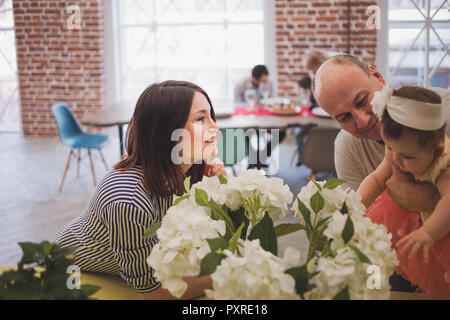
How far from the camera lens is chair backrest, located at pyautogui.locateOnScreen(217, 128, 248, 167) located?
4.59 m

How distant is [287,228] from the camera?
4.06ft

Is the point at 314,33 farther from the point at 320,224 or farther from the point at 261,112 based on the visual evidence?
the point at 320,224

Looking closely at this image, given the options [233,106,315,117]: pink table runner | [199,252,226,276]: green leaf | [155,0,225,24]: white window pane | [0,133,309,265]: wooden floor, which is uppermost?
[155,0,225,24]: white window pane

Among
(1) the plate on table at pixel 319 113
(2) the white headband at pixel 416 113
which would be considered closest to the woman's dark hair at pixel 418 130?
(2) the white headband at pixel 416 113

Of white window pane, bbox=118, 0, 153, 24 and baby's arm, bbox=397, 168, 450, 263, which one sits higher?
white window pane, bbox=118, 0, 153, 24

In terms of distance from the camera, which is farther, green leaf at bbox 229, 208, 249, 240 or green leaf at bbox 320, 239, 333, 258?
green leaf at bbox 229, 208, 249, 240

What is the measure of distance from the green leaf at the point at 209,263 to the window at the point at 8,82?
7.86m

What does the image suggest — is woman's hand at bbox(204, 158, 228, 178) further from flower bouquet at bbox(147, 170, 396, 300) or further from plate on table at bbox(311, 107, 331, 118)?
plate on table at bbox(311, 107, 331, 118)

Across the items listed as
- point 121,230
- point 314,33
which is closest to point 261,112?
point 314,33

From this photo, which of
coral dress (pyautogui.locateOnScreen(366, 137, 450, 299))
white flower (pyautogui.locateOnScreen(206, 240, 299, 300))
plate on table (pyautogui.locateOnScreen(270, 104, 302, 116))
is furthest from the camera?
plate on table (pyautogui.locateOnScreen(270, 104, 302, 116))

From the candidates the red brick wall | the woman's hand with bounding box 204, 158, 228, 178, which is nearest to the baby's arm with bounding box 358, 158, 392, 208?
the woman's hand with bounding box 204, 158, 228, 178

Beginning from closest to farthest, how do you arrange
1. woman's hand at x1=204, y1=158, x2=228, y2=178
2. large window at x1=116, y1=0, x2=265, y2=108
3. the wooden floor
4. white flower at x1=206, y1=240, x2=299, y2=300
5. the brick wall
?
1. white flower at x1=206, y1=240, x2=299, y2=300
2. woman's hand at x1=204, y1=158, x2=228, y2=178
3. the wooden floor
4. the brick wall
5. large window at x1=116, y1=0, x2=265, y2=108

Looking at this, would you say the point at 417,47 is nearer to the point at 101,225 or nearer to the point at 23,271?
the point at 101,225

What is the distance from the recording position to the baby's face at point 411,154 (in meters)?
1.19
